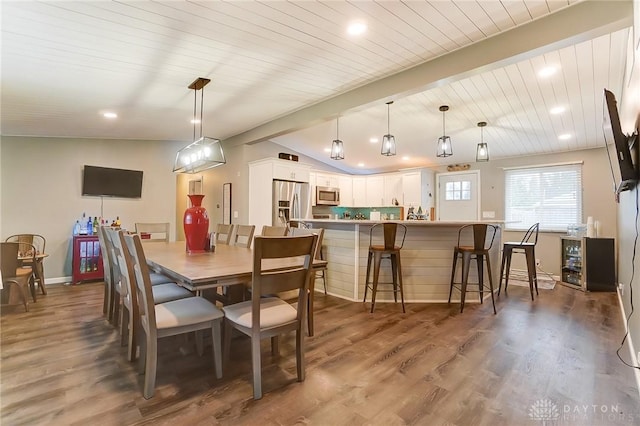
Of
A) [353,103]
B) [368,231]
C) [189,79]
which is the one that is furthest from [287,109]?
[368,231]

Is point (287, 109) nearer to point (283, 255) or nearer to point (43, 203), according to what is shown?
point (283, 255)

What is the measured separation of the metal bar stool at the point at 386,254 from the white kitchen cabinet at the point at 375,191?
3284mm

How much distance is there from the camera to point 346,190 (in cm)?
743

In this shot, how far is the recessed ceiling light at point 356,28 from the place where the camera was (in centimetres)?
222

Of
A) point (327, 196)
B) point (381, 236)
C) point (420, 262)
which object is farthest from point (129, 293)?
point (327, 196)

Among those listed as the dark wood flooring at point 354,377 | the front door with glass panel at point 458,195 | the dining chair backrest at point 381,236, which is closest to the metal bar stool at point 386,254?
the dining chair backrest at point 381,236

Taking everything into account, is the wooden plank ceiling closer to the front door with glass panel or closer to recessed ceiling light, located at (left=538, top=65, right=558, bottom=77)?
recessed ceiling light, located at (left=538, top=65, right=558, bottom=77)

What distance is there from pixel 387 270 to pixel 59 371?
10.7ft

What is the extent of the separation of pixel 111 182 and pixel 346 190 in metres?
4.77

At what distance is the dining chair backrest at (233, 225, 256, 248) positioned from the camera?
11.3 ft

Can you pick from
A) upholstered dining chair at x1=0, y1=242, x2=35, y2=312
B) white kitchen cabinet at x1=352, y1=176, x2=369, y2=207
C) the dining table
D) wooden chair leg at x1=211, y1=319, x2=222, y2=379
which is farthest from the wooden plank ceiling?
white kitchen cabinet at x1=352, y1=176, x2=369, y2=207

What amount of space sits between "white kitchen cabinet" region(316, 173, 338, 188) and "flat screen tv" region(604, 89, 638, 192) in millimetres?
5226

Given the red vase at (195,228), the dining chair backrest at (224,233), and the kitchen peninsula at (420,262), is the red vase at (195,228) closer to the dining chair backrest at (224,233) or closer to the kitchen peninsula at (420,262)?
the dining chair backrest at (224,233)

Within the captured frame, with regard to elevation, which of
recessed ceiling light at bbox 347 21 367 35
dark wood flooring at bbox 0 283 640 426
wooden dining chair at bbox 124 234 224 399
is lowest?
dark wood flooring at bbox 0 283 640 426
